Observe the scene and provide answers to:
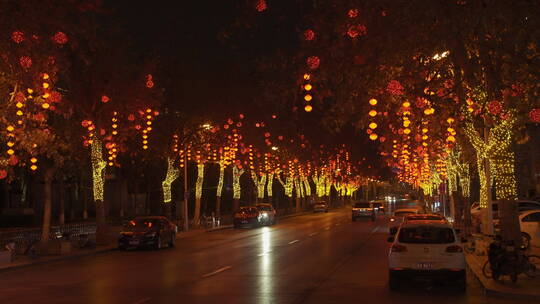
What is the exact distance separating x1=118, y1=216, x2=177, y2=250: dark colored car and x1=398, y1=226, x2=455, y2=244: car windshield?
56.2 ft

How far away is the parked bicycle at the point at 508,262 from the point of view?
15.9 metres

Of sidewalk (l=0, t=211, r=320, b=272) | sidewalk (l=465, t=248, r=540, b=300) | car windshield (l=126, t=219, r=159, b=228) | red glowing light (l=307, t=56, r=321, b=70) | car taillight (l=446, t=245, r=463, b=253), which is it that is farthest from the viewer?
car windshield (l=126, t=219, r=159, b=228)

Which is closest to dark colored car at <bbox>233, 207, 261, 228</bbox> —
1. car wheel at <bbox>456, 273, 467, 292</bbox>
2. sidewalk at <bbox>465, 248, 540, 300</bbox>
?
sidewalk at <bbox>465, 248, 540, 300</bbox>

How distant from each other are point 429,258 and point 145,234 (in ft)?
59.2

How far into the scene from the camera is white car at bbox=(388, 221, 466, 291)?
50.5 feet

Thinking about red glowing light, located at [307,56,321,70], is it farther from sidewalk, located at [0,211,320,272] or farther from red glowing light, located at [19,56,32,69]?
sidewalk, located at [0,211,320,272]

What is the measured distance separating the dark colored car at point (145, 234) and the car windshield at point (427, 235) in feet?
56.2

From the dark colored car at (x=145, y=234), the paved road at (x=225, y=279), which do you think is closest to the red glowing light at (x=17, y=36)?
the paved road at (x=225, y=279)

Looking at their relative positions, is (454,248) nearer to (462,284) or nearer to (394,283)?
(462,284)

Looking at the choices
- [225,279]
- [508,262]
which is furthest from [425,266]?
[225,279]

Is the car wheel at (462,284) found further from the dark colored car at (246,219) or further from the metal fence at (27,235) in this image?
the dark colored car at (246,219)

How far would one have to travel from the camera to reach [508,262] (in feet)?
52.5

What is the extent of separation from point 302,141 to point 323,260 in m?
49.1

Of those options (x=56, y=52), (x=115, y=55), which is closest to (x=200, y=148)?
(x=115, y=55)
